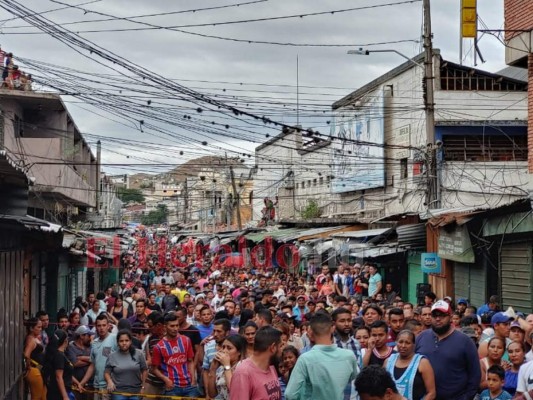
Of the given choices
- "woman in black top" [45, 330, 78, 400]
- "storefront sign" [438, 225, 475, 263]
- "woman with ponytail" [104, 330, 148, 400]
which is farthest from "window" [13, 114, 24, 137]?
"woman with ponytail" [104, 330, 148, 400]

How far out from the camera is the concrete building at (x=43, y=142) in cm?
2527

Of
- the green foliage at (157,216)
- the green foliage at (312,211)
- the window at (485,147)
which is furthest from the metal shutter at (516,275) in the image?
the green foliage at (157,216)

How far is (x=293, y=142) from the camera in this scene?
184 ft

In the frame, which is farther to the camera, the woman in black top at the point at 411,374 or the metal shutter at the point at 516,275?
the metal shutter at the point at 516,275

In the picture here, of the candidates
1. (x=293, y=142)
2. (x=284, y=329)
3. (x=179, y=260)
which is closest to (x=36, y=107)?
(x=284, y=329)

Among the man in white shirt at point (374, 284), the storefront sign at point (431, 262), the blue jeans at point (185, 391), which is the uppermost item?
the storefront sign at point (431, 262)

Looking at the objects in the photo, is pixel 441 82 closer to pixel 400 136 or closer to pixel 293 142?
pixel 400 136

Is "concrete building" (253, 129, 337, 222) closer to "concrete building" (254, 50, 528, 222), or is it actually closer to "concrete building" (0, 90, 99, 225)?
"concrete building" (254, 50, 528, 222)

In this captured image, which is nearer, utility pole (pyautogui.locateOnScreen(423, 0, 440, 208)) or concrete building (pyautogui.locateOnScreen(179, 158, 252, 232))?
utility pole (pyautogui.locateOnScreen(423, 0, 440, 208))

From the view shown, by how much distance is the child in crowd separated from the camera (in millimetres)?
7918

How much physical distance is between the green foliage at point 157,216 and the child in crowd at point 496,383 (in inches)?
5581

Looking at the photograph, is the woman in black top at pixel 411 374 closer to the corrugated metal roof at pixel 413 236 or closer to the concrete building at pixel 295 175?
the corrugated metal roof at pixel 413 236

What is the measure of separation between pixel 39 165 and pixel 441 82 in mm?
16196

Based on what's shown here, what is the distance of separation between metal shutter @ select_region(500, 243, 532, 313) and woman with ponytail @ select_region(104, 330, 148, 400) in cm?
853
